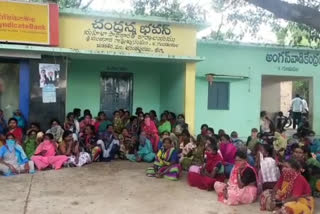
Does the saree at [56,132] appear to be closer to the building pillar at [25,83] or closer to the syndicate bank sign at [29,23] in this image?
the building pillar at [25,83]

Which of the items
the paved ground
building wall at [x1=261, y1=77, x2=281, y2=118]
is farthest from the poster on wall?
building wall at [x1=261, y1=77, x2=281, y2=118]

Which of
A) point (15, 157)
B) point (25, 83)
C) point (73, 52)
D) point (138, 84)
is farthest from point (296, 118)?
point (15, 157)

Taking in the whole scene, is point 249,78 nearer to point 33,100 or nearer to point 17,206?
point 33,100

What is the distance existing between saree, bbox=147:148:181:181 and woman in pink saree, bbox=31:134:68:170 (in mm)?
1752

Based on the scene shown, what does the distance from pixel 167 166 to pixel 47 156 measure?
232cm

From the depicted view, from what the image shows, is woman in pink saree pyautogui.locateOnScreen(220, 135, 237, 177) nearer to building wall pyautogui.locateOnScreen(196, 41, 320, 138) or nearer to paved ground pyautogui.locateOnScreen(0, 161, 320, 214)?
paved ground pyautogui.locateOnScreen(0, 161, 320, 214)

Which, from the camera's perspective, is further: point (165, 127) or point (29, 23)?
point (165, 127)

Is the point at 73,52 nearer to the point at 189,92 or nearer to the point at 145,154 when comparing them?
the point at 145,154

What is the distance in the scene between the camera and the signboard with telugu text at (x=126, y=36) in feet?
29.1

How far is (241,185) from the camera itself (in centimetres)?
560

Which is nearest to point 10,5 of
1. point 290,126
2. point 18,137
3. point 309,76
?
point 18,137

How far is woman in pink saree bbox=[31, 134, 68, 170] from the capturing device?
7.63m

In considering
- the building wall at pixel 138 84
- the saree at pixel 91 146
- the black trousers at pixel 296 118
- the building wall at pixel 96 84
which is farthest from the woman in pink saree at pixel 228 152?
the black trousers at pixel 296 118

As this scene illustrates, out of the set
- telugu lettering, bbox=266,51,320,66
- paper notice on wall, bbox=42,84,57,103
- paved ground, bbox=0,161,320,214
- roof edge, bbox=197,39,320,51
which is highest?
roof edge, bbox=197,39,320,51
